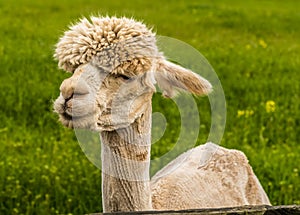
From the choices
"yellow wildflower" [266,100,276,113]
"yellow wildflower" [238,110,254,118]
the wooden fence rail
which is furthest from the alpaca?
"yellow wildflower" [266,100,276,113]

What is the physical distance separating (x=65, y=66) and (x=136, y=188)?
0.68 m

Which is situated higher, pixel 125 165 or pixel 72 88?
pixel 72 88

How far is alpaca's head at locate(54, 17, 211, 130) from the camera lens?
10.8ft

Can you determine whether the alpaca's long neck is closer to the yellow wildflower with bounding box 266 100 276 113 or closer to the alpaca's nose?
the alpaca's nose

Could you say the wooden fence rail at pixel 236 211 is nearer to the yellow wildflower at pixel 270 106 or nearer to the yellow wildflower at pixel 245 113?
the yellow wildflower at pixel 245 113

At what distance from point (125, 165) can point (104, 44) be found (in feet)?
2.02

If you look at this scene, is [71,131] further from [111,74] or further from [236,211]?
[236,211]

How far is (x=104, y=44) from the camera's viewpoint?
133 inches

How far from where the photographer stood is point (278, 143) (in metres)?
7.84

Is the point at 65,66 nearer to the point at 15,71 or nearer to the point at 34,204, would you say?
the point at 34,204

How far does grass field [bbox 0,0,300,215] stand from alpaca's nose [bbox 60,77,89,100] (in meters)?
0.62

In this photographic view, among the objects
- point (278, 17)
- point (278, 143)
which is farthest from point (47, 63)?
point (278, 17)

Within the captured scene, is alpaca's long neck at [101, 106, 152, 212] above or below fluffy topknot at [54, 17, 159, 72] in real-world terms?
below

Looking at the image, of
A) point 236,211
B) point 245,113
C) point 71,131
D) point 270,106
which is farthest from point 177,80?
point 270,106
